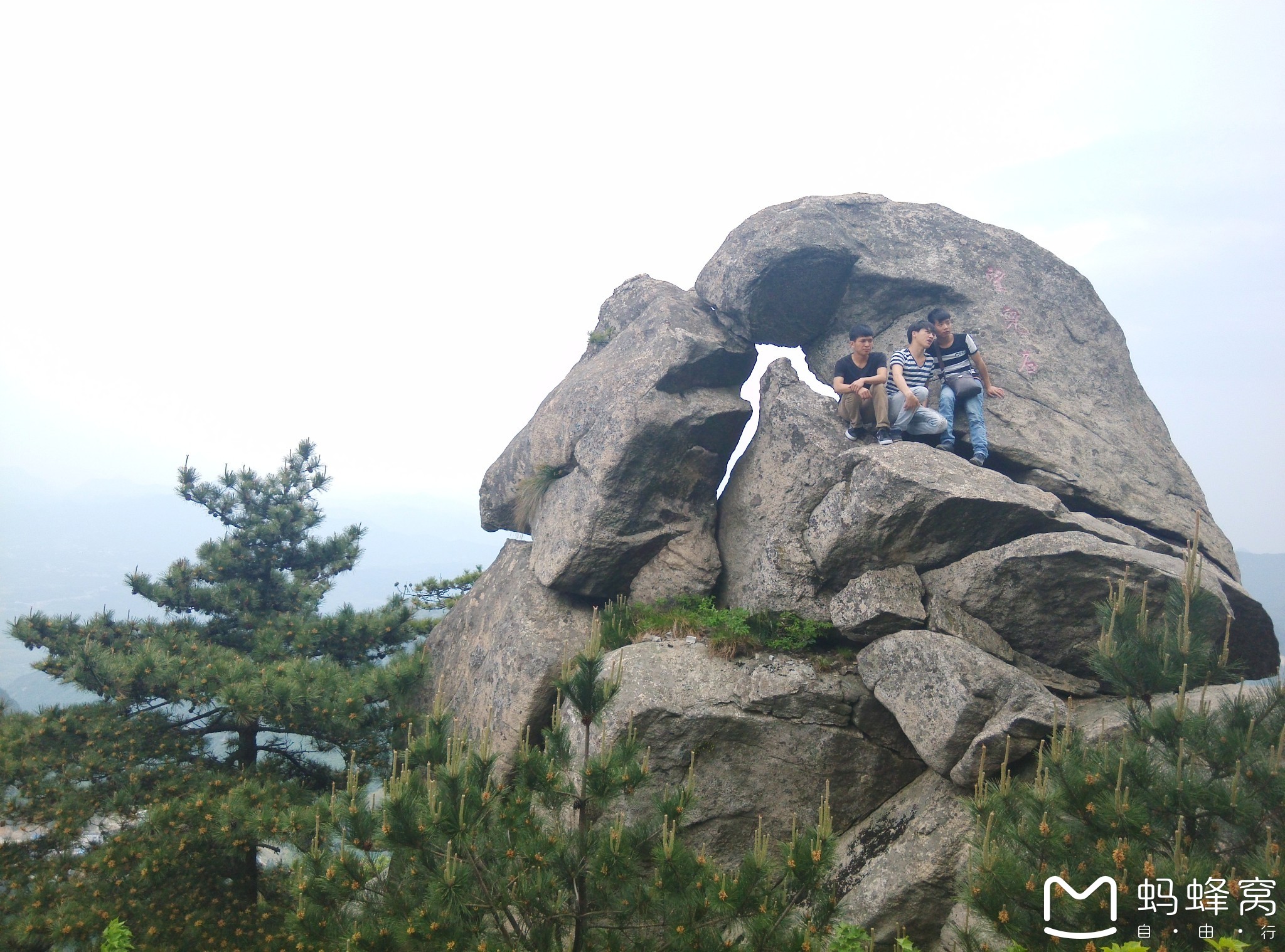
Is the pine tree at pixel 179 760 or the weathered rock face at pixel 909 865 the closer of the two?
the weathered rock face at pixel 909 865

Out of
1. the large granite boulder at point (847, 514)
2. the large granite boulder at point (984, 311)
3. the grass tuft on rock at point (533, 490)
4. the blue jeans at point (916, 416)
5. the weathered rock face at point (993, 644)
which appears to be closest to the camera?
the weathered rock face at point (993, 644)

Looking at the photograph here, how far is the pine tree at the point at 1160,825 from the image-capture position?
514 centimetres

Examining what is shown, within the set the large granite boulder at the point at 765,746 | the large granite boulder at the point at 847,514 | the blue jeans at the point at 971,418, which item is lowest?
the large granite boulder at the point at 765,746

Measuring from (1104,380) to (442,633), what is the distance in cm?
1269

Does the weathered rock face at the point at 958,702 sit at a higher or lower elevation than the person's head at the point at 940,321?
lower

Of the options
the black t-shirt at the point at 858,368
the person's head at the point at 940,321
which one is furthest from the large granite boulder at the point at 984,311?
the black t-shirt at the point at 858,368

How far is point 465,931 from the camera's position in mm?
6250

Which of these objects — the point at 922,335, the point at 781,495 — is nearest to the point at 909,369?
the point at 922,335

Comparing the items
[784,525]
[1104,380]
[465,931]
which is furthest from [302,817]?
[1104,380]

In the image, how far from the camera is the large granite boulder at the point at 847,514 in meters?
10.7

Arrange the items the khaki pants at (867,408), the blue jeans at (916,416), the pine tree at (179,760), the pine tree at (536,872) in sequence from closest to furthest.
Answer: the pine tree at (536,872) → the pine tree at (179,760) → the blue jeans at (916,416) → the khaki pants at (867,408)

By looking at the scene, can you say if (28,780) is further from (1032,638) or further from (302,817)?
(1032,638)

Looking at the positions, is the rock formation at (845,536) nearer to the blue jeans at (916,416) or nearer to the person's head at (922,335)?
the blue jeans at (916,416)

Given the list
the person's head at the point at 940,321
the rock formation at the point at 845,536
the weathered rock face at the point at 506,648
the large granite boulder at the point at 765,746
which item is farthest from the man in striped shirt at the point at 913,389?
the weathered rock face at the point at 506,648
